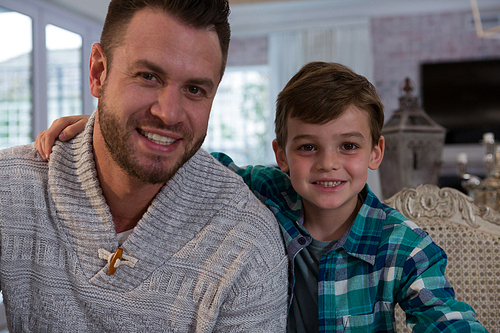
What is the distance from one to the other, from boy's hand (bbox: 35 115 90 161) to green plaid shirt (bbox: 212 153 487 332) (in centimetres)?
57

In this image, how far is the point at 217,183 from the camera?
3.33 ft

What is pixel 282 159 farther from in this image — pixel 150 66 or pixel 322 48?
pixel 322 48

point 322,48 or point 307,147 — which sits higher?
point 322,48

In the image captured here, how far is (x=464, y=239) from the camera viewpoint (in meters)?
1.25

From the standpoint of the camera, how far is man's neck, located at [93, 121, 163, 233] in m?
1.00

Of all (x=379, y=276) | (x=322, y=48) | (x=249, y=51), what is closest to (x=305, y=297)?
(x=379, y=276)

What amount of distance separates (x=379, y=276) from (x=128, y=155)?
0.65 metres

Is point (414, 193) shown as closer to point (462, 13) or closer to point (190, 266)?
point (190, 266)

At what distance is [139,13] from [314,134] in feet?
1.67

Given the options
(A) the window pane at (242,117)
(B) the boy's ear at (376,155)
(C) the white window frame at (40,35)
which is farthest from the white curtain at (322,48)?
(B) the boy's ear at (376,155)

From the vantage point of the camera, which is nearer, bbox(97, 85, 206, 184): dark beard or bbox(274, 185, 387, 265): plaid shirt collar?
bbox(97, 85, 206, 184): dark beard

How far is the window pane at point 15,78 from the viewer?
140 inches

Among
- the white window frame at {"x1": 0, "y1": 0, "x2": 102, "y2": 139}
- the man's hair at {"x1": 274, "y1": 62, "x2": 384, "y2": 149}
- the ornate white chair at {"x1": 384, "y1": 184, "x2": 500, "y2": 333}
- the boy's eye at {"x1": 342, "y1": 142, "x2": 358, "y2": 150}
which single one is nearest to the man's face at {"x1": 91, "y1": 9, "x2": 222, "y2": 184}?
the man's hair at {"x1": 274, "y1": 62, "x2": 384, "y2": 149}

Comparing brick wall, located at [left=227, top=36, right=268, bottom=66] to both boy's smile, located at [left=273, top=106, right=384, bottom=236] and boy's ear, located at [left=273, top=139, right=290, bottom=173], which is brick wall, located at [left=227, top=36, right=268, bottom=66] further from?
boy's smile, located at [left=273, top=106, right=384, bottom=236]
